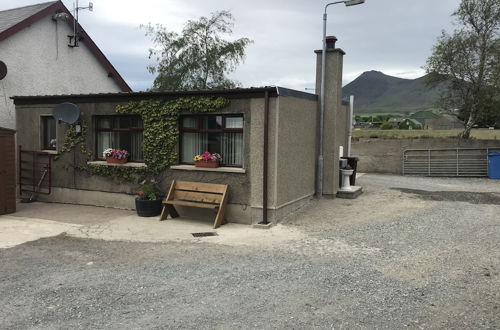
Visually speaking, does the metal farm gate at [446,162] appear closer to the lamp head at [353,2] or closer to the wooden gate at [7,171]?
the lamp head at [353,2]

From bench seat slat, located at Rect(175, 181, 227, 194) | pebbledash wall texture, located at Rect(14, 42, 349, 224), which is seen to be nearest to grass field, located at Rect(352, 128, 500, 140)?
pebbledash wall texture, located at Rect(14, 42, 349, 224)

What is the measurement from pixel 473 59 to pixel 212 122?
1336cm

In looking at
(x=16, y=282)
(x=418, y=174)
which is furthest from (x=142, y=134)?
(x=418, y=174)

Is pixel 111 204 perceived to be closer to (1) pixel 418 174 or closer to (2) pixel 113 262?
(2) pixel 113 262

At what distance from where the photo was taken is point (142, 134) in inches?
410

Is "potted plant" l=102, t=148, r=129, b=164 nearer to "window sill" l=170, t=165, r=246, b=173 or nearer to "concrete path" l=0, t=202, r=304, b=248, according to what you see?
"concrete path" l=0, t=202, r=304, b=248

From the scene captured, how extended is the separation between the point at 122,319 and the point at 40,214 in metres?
6.88

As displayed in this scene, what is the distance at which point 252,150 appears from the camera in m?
8.71

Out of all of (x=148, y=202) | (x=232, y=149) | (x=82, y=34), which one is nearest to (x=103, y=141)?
(x=148, y=202)

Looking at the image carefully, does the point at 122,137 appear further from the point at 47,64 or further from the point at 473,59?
the point at 473,59

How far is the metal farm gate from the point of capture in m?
17.1

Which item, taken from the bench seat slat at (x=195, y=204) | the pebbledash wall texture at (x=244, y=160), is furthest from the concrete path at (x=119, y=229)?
the pebbledash wall texture at (x=244, y=160)

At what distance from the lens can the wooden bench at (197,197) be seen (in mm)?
8711

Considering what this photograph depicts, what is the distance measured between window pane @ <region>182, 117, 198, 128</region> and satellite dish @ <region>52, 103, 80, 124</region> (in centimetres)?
304
